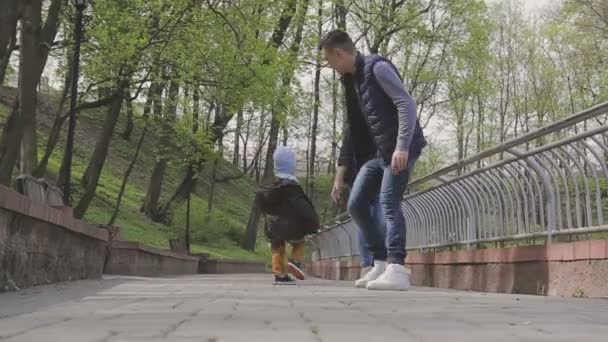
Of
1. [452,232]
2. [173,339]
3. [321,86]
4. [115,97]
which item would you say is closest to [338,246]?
A: [115,97]

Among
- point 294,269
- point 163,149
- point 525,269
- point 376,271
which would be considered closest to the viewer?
point 525,269

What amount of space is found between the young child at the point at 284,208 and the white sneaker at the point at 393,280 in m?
2.43

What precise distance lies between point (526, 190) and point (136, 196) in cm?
2905

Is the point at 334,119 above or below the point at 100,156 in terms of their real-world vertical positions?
above

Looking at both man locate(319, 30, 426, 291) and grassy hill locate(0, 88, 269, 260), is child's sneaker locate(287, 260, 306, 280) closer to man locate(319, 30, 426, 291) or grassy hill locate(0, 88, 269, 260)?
man locate(319, 30, 426, 291)

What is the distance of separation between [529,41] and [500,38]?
67.4 inches

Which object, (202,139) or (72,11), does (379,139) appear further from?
(202,139)

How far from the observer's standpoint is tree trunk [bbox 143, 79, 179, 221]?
23672 mm

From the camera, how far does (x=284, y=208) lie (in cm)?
946

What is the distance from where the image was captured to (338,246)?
701 inches

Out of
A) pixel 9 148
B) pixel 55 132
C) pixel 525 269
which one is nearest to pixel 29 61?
pixel 9 148

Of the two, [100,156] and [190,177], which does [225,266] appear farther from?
[100,156]

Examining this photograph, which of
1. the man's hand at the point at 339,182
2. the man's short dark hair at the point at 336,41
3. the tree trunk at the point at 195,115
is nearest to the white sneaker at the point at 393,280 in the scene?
the man's hand at the point at 339,182

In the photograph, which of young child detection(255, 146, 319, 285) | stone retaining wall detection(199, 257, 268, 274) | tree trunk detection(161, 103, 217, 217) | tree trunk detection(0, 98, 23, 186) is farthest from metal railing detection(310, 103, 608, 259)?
tree trunk detection(161, 103, 217, 217)
